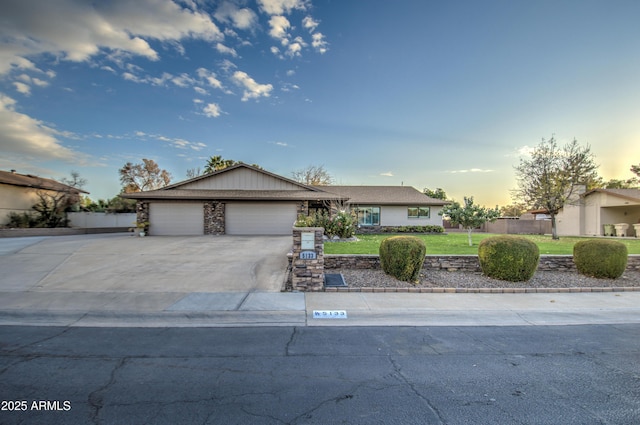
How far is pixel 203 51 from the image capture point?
13.5 meters

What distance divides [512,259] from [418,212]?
54.2ft

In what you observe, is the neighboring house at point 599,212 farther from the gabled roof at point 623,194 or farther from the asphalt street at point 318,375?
the asphalt street at point 318,375

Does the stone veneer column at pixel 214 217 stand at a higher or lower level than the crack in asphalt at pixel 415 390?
higher

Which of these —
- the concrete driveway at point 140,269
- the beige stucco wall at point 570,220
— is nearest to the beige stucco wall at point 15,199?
the concrete driveway at point 140,269

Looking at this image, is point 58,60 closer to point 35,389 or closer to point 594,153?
point 35,389

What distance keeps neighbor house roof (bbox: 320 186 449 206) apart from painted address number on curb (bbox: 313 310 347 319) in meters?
16.5

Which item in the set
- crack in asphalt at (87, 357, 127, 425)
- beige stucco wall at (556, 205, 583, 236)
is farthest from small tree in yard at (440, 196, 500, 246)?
beige stucco wall at (556, 205, 583, 236)

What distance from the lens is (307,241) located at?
7270 millimetres

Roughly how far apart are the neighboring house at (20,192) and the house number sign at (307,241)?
25.6 m

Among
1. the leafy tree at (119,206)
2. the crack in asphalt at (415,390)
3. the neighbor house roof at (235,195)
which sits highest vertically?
the neighbor house roof at (235,195)

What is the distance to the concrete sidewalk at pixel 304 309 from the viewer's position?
17.6 feet

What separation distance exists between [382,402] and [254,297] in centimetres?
428

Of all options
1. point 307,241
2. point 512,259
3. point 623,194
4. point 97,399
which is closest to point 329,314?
point 307,241

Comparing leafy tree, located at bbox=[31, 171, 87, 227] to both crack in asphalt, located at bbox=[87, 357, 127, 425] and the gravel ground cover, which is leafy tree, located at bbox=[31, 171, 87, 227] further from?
crack in asphalt, located at bbox=[87, 357, 127, 425]
